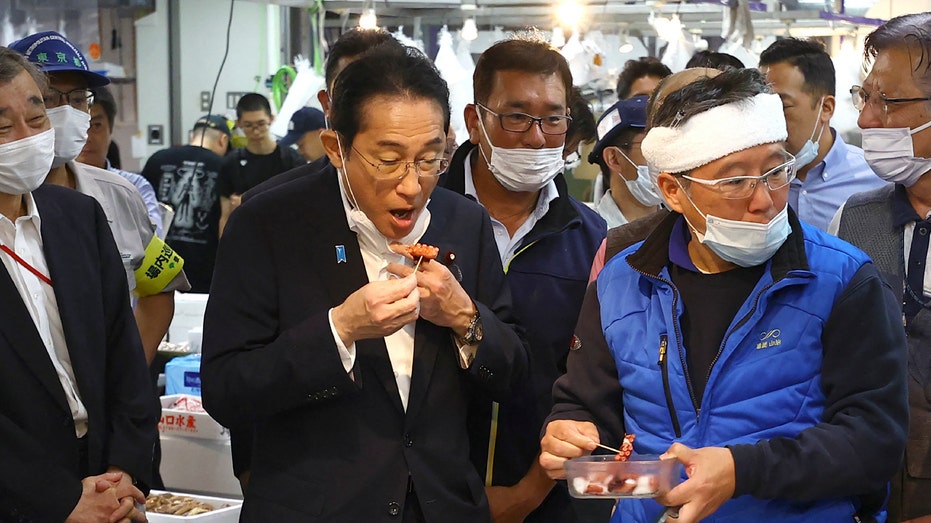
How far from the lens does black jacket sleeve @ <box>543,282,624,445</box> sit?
2.15 meters

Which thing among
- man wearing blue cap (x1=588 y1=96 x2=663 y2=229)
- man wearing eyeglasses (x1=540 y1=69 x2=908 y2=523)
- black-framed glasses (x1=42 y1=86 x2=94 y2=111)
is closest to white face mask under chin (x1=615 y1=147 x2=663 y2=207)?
man wearing blue cap (x1=588 y1=96 x2=663 y2=229)

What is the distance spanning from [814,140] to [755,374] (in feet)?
7.41

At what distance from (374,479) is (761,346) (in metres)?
0.80

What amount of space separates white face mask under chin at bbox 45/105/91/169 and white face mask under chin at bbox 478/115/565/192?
4.32 ft

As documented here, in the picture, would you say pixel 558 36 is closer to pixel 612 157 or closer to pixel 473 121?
pixel 612 157

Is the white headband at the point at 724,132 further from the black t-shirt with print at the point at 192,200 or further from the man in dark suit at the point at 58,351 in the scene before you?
the black t-shirt with print at the point at 192,200

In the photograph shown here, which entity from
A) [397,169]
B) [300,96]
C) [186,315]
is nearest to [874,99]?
[397,169]

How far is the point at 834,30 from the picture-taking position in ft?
22.8

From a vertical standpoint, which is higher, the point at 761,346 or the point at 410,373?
the point at 761,346

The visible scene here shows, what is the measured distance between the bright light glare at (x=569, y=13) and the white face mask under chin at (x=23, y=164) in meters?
4.08

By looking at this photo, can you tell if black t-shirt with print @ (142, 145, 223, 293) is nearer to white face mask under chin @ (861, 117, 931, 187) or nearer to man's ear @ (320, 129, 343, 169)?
man's ear @ (320, 129, 343, 169)

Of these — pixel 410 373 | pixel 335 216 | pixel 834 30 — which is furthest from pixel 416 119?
pixel 834 30

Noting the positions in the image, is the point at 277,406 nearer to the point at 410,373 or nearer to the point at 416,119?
the point at 410,373

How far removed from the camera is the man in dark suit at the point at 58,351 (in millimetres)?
2355
